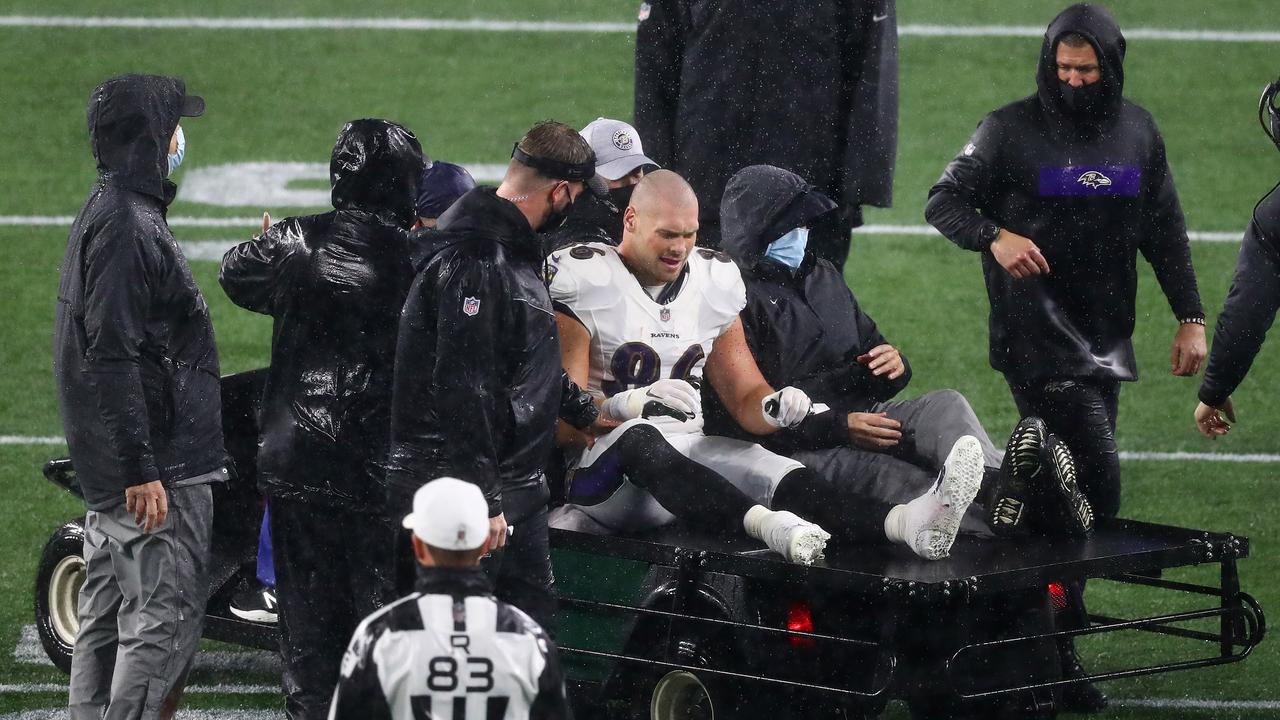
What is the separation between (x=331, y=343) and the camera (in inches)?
213

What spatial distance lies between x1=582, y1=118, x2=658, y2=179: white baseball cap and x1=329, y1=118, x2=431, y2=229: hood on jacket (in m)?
1.50

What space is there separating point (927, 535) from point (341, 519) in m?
1.60

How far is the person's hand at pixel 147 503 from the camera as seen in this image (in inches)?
214

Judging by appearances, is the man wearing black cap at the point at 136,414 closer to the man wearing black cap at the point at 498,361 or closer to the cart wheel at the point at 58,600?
the man wearing black cap at the point at 498,361

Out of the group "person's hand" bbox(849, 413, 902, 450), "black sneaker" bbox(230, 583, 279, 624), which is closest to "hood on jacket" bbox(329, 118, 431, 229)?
"black sneaker" bbox(230, 583, 279, 624)

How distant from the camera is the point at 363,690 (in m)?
4.03

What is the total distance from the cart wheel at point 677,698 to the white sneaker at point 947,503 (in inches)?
30.2

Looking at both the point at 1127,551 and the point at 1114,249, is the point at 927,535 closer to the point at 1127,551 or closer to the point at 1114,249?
the point at 1127,551

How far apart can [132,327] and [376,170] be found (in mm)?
760

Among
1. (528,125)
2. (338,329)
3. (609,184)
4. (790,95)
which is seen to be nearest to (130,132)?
(338,329)

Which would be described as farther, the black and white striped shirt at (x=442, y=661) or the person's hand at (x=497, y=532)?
the person's hand at (x=497, y=532)

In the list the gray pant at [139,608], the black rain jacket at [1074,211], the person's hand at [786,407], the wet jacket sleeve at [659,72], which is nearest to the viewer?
the gray pant at [139,608]

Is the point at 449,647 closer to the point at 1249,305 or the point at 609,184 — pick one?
the point at 609,184

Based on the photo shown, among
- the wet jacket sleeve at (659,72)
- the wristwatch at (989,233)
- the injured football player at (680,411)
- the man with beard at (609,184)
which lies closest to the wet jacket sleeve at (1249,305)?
the wristwatch at (989,233)
